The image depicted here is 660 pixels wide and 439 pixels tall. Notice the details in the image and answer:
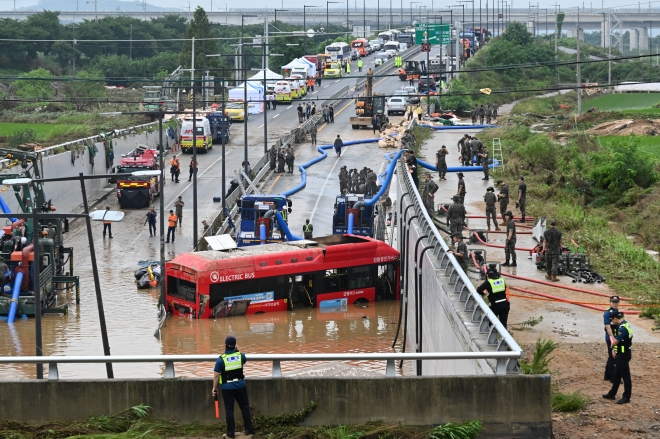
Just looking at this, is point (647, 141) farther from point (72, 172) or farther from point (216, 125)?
point (72, 172)

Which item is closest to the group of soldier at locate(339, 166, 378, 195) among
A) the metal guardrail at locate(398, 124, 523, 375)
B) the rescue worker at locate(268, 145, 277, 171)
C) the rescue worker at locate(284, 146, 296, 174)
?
the rescue worker at locate(284, 146, 296, 174)

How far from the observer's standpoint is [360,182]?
5238 cm

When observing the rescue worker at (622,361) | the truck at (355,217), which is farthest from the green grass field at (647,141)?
the rescue worker at (622,361)

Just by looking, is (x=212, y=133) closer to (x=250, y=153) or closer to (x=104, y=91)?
(x=250, y=153)

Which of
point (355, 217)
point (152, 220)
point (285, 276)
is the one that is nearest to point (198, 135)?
point (152, 220)

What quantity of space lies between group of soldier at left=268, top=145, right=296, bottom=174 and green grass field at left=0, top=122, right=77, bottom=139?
1731 cm

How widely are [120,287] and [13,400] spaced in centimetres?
2542

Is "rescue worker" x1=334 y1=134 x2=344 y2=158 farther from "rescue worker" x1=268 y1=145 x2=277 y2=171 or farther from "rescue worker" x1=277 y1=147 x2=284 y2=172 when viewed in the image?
"rescue worker" x1=277 y1=147 x2=284 y2=172

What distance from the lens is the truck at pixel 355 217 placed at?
43.9 m

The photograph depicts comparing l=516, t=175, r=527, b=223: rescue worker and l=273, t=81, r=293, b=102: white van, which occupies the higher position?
l=273, t=81, r=293, b=102: white van

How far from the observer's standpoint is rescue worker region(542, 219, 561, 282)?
27.9 m

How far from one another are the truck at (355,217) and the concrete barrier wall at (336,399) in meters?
30.1

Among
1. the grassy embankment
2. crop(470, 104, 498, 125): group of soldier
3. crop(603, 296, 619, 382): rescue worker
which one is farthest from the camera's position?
crop(470, 104, 498, 125): group of soldier

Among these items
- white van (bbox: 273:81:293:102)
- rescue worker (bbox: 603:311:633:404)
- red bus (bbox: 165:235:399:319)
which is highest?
white van (bbox: 273:81:293:102)
